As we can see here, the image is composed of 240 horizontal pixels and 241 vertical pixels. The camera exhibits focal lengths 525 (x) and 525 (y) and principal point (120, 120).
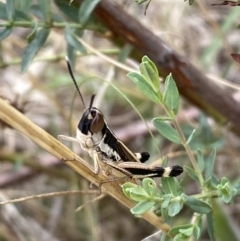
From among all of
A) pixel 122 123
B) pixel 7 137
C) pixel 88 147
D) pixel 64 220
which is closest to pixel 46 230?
pixel 64 220

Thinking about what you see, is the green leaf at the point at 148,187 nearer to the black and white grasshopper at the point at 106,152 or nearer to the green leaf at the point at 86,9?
the black and white grasshopper at the point at 106,152

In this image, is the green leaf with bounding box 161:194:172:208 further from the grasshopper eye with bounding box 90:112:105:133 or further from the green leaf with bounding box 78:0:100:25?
the green leaf with bounding box 78:0:100:25

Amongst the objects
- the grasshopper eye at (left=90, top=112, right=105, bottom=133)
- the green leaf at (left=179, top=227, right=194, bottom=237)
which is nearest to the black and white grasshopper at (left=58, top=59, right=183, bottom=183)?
the grasshopper eye at (left=90, top=112, right=105, bottom=133)

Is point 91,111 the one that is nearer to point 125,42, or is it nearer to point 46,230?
point 125,42

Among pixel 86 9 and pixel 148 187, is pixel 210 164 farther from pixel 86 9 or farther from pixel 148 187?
pixel 86 9

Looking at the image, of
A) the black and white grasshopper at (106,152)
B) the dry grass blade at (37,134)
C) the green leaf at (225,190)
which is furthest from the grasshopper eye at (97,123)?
the green leaf at (225,190)

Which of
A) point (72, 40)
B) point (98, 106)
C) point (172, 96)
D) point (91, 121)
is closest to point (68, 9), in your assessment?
point (72, 40)
